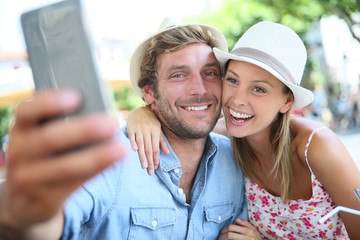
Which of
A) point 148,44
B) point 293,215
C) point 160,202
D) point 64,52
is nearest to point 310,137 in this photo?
point 293,215

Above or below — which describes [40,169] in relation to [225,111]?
above

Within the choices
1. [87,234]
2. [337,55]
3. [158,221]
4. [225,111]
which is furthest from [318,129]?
[337,55]

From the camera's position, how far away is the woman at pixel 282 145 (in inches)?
84.7

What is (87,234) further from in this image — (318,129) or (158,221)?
(318,129)

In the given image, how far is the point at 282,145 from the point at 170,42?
1.13 meters

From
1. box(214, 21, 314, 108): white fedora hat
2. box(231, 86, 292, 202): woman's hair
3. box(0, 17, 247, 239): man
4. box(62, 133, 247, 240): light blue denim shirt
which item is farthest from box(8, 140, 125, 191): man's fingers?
box(231, 86, 292, 202): woman's hair

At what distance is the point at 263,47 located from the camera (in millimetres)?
2289

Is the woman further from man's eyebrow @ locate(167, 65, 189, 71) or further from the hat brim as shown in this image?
man's eyebrow @ locate(167, 65, 189, 71)

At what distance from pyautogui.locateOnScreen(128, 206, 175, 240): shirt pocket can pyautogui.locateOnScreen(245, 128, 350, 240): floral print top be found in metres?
0.75

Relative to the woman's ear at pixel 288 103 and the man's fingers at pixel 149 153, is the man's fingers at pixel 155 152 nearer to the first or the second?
the man's fingers at pixel 149 153

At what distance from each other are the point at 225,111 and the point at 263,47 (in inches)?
20.8

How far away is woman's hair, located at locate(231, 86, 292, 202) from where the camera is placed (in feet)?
7.73

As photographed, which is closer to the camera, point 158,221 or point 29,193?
point 29,193

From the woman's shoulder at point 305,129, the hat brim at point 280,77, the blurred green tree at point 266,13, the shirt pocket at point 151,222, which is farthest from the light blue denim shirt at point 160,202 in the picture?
the blurred green tree at point 266,13
